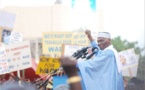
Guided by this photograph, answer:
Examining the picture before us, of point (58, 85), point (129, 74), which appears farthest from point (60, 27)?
point (58, 85)

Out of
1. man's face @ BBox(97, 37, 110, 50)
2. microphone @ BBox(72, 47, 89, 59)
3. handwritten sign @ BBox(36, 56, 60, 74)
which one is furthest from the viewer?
handwritten sign @ BBox(36, 56, 60, 74)

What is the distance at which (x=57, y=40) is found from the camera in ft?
37.2

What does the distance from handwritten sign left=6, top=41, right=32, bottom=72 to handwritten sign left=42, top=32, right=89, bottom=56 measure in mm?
1776

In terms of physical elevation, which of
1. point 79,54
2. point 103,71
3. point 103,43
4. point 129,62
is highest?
point 103,43

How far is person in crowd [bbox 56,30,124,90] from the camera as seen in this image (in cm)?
678

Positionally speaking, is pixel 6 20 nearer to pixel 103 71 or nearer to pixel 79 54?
pixel 79 54

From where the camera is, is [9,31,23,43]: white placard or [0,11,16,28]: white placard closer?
[0,11,16,28]: white placard

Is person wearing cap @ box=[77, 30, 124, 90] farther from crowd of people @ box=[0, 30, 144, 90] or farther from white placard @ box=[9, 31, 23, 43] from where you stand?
white placard @ box=[9, 31, 23, 43]

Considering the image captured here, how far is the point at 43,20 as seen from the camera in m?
36.9

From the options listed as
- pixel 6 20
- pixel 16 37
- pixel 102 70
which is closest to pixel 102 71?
pixel 102 70

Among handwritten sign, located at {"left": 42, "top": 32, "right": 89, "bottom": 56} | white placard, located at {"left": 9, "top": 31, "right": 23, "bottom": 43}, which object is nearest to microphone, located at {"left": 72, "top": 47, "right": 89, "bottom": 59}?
white placard, located at {"left": 9, "top": 31, "right": 23, "bottom": 43}

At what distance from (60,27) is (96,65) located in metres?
29.5

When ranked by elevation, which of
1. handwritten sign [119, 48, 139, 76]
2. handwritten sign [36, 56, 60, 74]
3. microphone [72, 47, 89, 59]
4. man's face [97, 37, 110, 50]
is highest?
man's face [97, 37, 110, 50]

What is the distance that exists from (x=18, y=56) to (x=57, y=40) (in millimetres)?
2074
